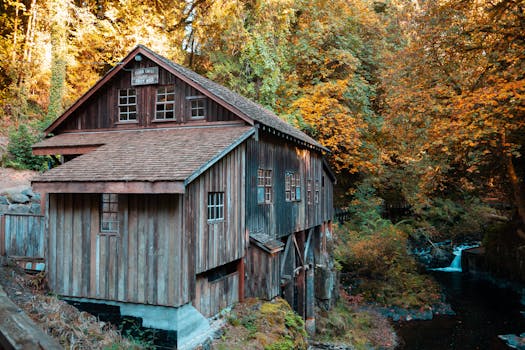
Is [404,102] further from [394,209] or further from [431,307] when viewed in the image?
[394,209]

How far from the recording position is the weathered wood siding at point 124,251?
8.80 meters

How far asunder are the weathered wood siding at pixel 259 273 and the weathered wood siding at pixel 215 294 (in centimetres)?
60

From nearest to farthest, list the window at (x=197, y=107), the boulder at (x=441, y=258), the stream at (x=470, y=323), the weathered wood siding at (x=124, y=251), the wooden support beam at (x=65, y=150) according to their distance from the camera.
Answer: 1. the weathered wood siding at (x=124, y=251)
2. the wooden support beam at (x=65, y=150)
3. the window at (x=197, y=107)
4. the stream at (x=470, y=323)
5. the boulder at (x=441, y=258)

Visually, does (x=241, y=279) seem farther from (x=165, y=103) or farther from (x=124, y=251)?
(x=165, y=103)

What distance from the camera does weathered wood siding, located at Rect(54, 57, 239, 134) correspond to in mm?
12430

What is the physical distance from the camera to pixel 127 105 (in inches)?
516

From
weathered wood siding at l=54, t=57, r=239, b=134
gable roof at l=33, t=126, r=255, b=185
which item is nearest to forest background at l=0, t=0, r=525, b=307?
weathered wood siding at l=54, t=57, r=239, b=134

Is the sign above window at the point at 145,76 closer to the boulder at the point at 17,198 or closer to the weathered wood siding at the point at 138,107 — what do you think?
the weathered wood siding at the point at 138,107

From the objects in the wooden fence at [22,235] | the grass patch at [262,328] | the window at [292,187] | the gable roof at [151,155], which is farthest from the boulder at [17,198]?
the window at [292,187]

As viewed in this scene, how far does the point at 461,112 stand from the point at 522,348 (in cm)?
955

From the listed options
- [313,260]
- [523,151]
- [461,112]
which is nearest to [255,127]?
[461,112]

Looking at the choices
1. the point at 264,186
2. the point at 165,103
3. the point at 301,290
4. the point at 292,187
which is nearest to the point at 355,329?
the point at 301,290

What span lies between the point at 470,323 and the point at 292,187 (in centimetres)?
1143

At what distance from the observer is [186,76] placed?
12.1 meters
